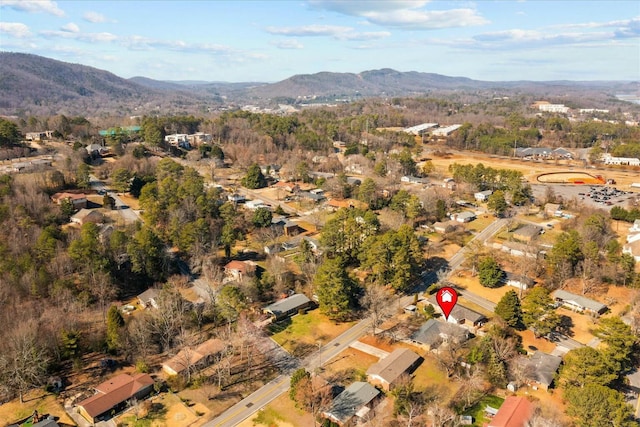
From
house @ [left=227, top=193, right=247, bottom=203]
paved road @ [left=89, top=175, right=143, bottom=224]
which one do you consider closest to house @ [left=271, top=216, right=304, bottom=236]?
house @ [left=227, top=193, right=247, bottom=203]

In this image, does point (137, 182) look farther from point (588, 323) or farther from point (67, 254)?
point (588, 323)

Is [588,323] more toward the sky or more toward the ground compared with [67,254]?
more toward the ground

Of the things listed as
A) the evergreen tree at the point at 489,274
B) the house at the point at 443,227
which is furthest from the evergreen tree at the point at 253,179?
the evergreen tree at the point at 489,274

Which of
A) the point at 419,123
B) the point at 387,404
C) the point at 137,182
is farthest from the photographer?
the point at 419,123

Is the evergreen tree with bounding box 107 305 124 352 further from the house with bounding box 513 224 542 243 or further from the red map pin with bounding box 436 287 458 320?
the house with bounding box 513 224 542 243

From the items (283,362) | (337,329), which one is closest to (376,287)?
(337,329)

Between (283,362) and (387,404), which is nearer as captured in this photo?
(387,404)
